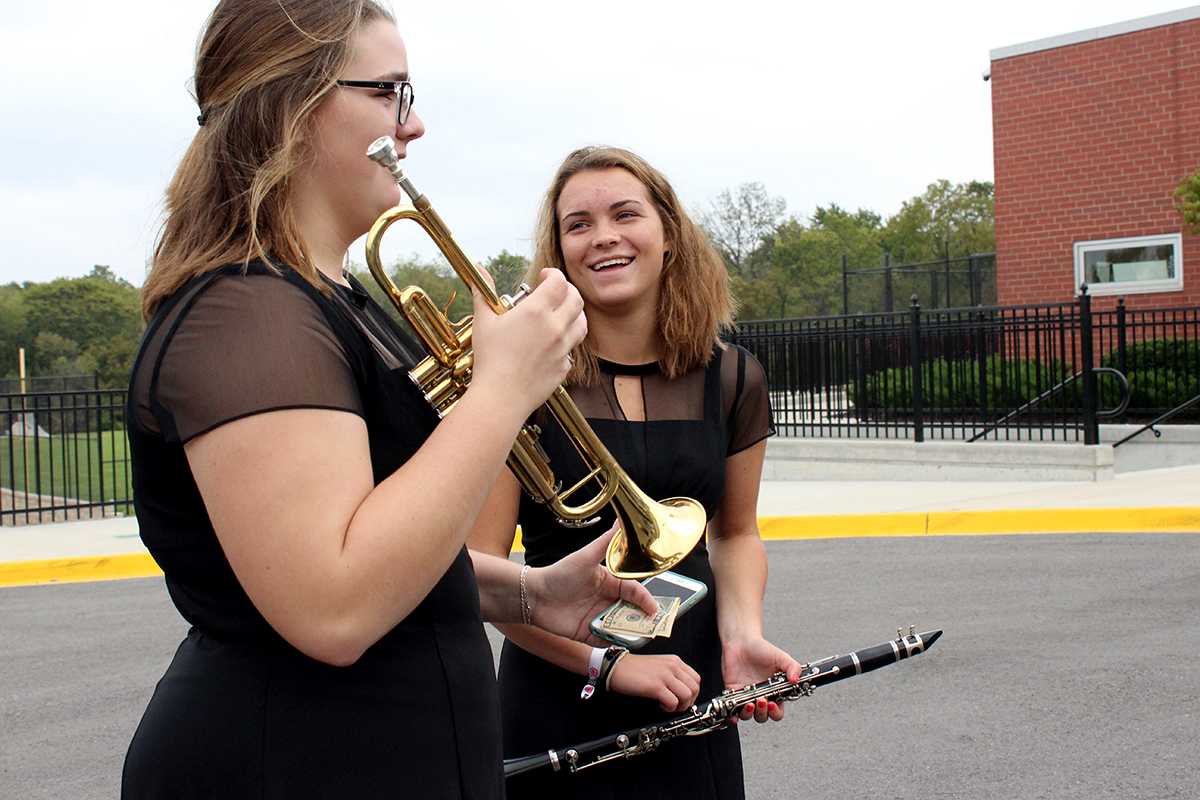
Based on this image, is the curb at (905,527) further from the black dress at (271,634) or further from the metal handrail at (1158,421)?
the black dress at (271,634)

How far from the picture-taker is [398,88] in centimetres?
170

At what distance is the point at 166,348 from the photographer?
4.95 feet

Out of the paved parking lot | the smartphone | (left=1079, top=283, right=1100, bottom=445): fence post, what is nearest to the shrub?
(left=1079, top=283, right=1100, bottom=445): fence post

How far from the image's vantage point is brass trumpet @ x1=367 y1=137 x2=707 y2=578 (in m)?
1.68

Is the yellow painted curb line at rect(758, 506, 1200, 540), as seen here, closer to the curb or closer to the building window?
the curb

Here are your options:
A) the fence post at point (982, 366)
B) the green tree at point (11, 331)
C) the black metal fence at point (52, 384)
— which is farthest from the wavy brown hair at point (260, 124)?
the green tree at point (11, 331)

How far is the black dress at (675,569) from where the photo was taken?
2721 mm

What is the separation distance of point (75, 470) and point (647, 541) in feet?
44.4

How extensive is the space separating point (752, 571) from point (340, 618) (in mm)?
1675

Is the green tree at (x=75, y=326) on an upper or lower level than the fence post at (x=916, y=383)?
upper

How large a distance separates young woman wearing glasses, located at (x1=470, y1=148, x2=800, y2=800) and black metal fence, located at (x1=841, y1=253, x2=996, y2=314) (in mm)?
21553

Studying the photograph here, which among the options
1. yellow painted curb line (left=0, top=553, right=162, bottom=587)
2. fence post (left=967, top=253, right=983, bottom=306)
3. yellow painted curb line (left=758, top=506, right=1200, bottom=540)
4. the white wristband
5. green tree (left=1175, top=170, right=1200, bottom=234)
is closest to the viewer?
the white wristband

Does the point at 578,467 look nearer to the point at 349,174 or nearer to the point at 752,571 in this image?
the point at 752,571

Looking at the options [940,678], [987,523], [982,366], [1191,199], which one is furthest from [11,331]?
[940,678]
